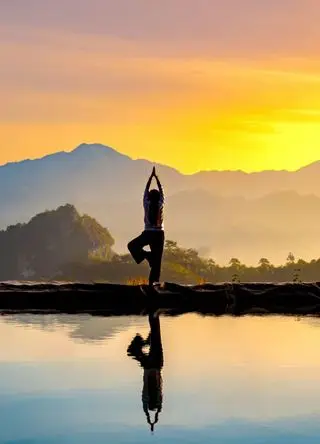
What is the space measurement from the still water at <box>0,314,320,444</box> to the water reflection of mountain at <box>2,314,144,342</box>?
32mm

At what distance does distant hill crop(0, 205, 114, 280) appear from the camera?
162 m

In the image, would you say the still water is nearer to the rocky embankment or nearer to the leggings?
the leggings

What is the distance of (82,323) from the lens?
17.4 m

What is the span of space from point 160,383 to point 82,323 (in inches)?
238

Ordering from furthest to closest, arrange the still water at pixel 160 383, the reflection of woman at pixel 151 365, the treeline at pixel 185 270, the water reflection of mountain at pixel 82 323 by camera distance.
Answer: the treeline at pixel 185 270 < the water reflection of mountain at pixel 82 323 < the reflection of woman at pixel 151 365 < the still water at pixel 160 383

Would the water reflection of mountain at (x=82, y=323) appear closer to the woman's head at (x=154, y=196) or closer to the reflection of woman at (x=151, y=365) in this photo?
the reflection of woman at (x=151, y=365)

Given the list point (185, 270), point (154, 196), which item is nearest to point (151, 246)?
point (154, 196)

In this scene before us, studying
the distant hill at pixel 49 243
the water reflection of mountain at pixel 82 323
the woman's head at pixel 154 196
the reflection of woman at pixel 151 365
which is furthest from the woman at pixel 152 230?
the distant hill at pixel 49 243

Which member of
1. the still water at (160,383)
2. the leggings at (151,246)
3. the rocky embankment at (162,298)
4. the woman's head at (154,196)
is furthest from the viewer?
the rocky embankment at (162,298)

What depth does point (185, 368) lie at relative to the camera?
12.6 metres

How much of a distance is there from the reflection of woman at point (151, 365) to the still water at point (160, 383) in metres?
0.01

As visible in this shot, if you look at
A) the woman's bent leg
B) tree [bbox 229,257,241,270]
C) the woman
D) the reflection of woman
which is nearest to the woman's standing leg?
the woman

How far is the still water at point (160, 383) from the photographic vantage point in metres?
9.46

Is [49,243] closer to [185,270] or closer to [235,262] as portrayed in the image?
[185,270]
